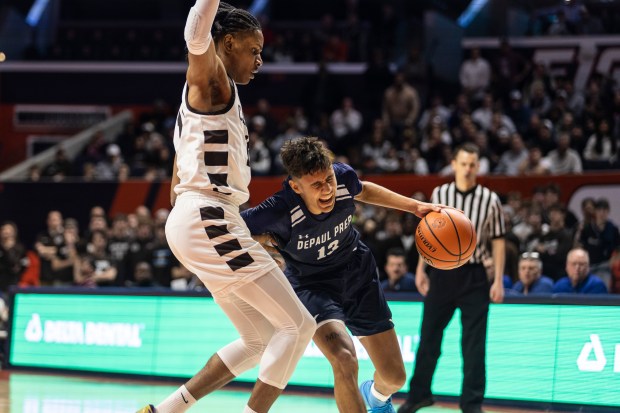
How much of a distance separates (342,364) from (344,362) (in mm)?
17

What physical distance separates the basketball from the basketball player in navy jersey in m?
0.10

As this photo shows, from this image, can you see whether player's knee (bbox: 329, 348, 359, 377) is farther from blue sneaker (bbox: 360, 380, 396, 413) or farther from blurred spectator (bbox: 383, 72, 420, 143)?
blurred spectator (bbox: 383, 72, 420, 143)

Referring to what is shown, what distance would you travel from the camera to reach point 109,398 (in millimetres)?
9062

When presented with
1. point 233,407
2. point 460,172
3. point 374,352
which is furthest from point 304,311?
point 233,407

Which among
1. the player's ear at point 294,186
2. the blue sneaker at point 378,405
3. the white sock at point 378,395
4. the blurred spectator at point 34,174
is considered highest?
the player's ear at point 294,186

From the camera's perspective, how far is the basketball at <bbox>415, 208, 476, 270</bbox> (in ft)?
19.6

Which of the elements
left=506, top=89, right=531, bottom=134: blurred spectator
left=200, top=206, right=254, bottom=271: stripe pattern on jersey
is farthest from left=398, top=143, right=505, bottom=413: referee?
left=506, top=89, right=531, bottom=134: blurred spectator

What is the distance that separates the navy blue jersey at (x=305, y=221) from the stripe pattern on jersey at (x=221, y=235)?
800 mm

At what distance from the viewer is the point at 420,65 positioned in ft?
58.9

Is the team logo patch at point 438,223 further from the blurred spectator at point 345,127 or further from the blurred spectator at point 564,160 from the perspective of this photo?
the blurred spectator at point 345,127

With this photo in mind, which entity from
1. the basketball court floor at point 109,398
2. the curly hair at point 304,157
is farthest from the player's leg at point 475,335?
the curly hair at point 304,157

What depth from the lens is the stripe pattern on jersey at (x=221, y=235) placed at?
4816 mm

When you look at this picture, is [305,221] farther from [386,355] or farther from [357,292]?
[386,355]

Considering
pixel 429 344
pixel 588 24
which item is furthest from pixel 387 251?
pixel 588 24
